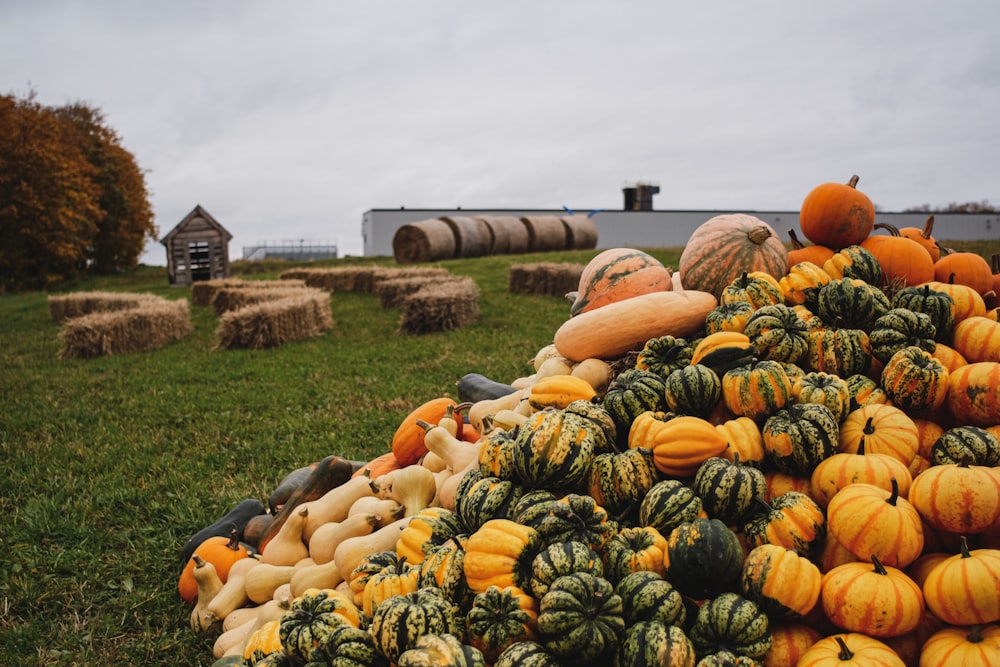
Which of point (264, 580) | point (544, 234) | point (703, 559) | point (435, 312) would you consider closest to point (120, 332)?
point (435, 312)

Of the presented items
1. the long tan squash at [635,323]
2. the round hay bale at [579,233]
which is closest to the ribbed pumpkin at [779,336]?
the long tan squash at [635,323]

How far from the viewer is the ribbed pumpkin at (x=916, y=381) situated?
2.75 meters

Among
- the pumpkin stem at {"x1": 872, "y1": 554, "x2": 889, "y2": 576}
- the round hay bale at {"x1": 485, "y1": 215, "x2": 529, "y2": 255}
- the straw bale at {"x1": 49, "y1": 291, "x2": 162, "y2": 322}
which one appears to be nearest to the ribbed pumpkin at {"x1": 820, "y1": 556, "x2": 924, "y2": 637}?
the pumpkin stem at {"x1": 872, "y1": 554, "x2": 889, "y2": 576}

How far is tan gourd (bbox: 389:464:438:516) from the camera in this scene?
3.38 meters

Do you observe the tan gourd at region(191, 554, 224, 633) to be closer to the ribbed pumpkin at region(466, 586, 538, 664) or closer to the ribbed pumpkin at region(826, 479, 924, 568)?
the ribbed pumpkin at region(466, 586, 538, 664)

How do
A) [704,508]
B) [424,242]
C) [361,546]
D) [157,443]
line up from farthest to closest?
1. [424,242]
2. [157,443]
3. [361,546]
4. [704,508]

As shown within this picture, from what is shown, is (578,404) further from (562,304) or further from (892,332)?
(562,304)

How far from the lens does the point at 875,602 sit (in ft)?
6.70

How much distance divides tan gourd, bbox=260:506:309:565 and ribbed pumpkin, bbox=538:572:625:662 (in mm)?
1896

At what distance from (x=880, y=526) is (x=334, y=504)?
8.62ft

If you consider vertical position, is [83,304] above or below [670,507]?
above

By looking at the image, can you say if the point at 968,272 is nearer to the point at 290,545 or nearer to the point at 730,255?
the point at 730,255

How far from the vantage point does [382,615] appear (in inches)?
80.0

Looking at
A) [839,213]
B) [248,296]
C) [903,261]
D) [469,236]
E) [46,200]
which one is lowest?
[248,296]
